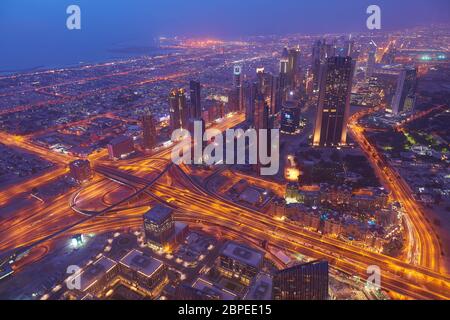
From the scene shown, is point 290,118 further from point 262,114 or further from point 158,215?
point 158,215

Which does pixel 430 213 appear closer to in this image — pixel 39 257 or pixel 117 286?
pixel 117 286

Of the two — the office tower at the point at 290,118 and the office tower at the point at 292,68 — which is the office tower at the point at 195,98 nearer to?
the office tower at the point at 290,118

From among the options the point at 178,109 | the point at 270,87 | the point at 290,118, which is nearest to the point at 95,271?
the point at 178,109

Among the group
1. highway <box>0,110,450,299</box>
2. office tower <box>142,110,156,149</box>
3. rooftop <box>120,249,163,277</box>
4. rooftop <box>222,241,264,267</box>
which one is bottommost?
highway <box>0,110,450,299</box>

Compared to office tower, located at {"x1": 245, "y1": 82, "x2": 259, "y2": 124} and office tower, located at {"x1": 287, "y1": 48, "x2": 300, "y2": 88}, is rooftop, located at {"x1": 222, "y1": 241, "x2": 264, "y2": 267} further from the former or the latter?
office tower, located at {"x1": 287, "y1": 48, "x2": 300, "y2": 88}

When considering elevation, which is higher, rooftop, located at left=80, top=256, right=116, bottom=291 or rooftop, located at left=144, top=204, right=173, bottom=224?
rooftop, located at left=144, top=204, right=173, bottom=224

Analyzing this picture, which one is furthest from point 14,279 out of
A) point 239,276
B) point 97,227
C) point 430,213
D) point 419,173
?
point 419,173

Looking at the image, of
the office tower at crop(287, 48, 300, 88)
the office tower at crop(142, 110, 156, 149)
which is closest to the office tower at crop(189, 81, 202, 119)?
the office tower at crop(142, 110, 156, 149)
